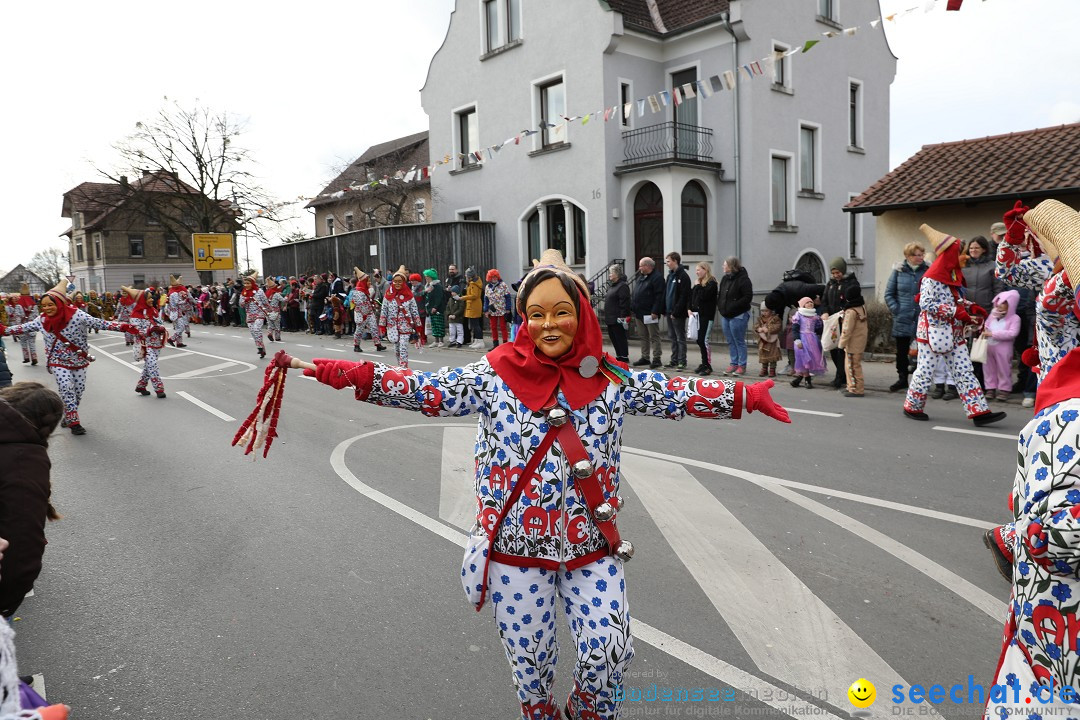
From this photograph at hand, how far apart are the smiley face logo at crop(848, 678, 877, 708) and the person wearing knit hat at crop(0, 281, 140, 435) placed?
914cm

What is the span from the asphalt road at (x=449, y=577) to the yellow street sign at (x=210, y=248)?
3758cm

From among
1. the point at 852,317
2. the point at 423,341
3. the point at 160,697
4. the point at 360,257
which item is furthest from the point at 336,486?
the point at 360,257

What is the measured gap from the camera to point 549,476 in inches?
102

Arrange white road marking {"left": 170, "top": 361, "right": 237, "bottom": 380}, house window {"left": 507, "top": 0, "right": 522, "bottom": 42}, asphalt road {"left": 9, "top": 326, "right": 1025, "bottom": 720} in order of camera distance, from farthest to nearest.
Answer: house window {"left": 507, "top": 0, "right": 522, "bottom": 42} → white road marking {"left": 170, "top": 361, "right": 237, "bottom": 380} → asphalt road {"left": 9, "top": 326, "right": 1025, "bottom": 720}

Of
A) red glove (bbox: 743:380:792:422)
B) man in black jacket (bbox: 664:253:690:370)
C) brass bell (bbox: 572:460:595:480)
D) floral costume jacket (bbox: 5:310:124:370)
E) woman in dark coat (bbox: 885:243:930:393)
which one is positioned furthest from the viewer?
man in black jacket (bbox: 664:253:690:370)

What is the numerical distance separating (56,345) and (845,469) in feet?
29.6

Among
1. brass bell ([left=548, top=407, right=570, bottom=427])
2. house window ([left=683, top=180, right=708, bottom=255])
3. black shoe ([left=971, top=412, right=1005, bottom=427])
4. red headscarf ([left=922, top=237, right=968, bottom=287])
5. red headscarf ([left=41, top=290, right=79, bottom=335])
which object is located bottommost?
black shoe ([left=971, top=412, right=1005, bottom=427])

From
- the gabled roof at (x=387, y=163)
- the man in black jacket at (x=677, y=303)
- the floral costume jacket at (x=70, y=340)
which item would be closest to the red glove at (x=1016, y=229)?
the man in black jacket at (x=677, y=303)

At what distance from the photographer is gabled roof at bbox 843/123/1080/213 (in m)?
15.0

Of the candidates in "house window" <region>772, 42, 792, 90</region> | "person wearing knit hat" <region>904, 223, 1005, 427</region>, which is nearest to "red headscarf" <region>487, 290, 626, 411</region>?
"person wearing knit hat" <region>904, 223, 1005, 427</region>

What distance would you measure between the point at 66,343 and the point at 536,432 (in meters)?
8.93

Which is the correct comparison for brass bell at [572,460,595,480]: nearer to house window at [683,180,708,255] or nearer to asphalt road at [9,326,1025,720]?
asphalt road at [9,326,1025,720]

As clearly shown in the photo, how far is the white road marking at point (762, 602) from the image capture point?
3.39 meters

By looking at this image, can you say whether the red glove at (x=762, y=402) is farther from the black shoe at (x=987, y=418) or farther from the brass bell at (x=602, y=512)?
the black shoe at (x=987, y=418)
